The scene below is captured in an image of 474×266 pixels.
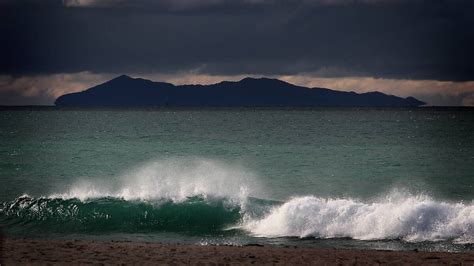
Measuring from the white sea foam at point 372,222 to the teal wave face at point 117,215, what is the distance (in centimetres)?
178

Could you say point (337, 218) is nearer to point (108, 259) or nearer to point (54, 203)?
point (108, 259)

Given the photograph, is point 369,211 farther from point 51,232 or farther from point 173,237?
point 51,232

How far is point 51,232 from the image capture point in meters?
22.3

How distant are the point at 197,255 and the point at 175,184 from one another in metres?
12.2

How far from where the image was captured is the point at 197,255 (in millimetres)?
16203

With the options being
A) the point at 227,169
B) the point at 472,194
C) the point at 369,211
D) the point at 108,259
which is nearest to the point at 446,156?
the point at 227,169

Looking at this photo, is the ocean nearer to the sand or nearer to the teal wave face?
the teal wave face

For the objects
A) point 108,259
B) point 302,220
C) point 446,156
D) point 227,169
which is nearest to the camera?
point 108,259

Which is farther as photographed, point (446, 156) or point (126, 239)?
point (446, 156)

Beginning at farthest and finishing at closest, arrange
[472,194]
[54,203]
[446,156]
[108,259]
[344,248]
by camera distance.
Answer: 1. [446,156]
2. [472,194]
3. [54,203]
4. [344,248]
5. [108,259]

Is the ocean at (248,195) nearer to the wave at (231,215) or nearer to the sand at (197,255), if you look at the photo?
the wave at (231,215)

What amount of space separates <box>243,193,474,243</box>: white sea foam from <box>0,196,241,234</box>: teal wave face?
1779mm

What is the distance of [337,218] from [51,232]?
9.59 metres

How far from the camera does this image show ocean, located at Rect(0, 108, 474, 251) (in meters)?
21.3
